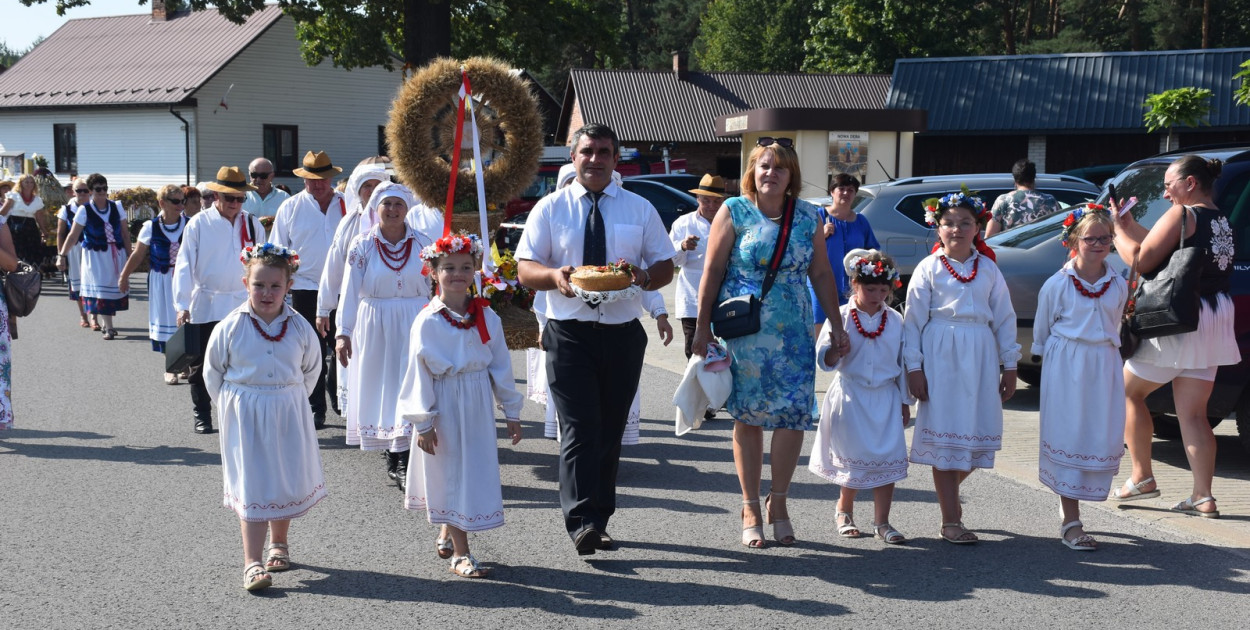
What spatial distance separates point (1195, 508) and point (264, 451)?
4726 millimetres

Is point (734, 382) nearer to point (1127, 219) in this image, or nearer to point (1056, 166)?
point (1127, 219)

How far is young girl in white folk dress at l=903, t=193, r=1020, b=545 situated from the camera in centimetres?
588

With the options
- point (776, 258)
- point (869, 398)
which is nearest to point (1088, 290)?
point (869, 398)

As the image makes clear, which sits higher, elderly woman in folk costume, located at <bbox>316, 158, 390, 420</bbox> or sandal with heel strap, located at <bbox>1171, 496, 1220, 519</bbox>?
elderly woman in folk costume, located at <bbox>316, 158, 390, 420</bbox>

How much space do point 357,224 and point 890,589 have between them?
4.21 metres

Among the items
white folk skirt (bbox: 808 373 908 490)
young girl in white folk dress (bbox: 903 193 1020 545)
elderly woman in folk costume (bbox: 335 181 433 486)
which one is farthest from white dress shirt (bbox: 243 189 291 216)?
young girl in white folk dress (bbox: 903 193 1020 545)

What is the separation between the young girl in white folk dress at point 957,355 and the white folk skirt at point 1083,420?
0.83ft

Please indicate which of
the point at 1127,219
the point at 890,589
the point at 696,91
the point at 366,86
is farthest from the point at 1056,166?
the point at 890,589

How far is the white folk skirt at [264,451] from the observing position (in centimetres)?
534

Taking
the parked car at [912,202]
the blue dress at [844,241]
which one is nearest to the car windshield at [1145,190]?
the blue dress at [844,241]

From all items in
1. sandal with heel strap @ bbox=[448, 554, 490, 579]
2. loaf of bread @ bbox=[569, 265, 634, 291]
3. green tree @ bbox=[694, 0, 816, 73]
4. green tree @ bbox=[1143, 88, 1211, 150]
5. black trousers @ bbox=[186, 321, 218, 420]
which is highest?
green tree @ bbox=[694, 0, 816, 73]

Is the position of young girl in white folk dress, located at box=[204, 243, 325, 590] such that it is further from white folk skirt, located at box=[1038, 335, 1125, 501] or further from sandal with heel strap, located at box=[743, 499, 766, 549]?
white folk skirt, located at box=[1038, 335, 1125, 501]

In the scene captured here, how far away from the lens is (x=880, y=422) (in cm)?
590

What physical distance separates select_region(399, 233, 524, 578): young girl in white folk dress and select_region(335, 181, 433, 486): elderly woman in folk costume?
5.57 feet
